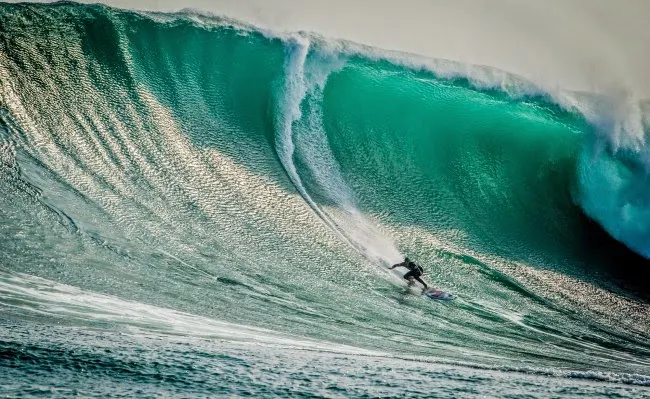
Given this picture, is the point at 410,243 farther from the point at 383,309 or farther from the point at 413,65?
the point at 413,65

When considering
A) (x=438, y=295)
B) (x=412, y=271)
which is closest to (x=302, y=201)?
(x=412, y=271)

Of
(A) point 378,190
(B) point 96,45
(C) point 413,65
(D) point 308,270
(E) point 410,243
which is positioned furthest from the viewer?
(C) point 413,65

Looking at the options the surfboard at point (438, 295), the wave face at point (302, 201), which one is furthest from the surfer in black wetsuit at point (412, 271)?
the wave face at point (302, 201)

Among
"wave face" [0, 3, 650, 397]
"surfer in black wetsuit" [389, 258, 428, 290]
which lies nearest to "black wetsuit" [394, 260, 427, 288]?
"surfer in black wetsuit" [389, 258, 428, 290]

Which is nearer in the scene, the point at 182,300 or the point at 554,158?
the point at 182,300

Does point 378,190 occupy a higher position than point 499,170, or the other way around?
point 499,170

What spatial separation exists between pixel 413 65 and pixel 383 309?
9.43 m

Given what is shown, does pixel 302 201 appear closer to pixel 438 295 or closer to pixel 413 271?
pixel 413 271

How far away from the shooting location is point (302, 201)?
28.7 feet

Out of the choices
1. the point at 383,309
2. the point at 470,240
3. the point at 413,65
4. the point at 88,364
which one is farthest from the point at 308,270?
the point at 413,65

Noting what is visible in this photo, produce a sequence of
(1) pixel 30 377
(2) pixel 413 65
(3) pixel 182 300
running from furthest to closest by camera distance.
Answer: (2) pixel 413 65 → (3) pixel 182 300 → (1) pixel 30 377

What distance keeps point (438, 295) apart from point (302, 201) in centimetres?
272

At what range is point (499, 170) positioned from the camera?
11633mm

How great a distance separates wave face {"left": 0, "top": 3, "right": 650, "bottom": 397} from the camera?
4.89 m
